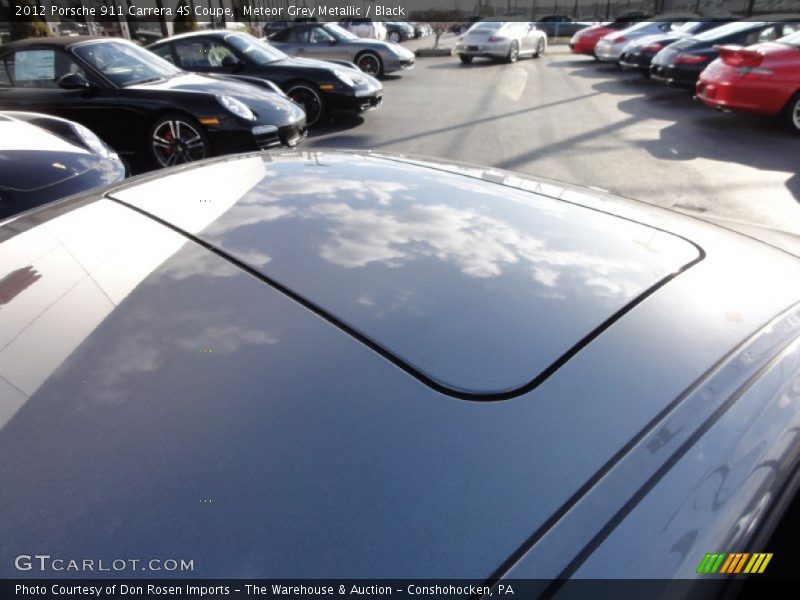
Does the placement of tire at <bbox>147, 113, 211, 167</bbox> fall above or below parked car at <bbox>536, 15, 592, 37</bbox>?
below

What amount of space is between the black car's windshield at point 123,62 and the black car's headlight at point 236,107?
1.02 metres

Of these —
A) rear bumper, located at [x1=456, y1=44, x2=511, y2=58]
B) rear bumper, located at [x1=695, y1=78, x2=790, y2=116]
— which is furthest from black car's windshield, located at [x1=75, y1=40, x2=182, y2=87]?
rear bumper, located at [x1=456, y1=44, x2=511, y2=58]

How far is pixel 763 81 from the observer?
21.9ft

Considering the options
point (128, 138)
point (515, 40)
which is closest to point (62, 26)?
point (515, 40)

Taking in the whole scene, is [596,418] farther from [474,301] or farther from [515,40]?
[515,40]

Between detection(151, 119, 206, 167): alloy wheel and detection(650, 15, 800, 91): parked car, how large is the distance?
8.19 meters

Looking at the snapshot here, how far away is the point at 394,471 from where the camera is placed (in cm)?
71

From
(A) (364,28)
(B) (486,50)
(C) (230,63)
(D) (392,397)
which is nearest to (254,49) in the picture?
(C) (230,63)

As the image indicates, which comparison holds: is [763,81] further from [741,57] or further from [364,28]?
[364,28]

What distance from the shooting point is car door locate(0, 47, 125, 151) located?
5441 mm

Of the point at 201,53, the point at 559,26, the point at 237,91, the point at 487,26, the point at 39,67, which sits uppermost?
the point at 559,26

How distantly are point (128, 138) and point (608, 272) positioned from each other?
572 cm

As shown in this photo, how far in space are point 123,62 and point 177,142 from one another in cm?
126

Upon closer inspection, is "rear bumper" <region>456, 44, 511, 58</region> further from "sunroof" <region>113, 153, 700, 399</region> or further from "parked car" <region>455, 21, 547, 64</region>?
"sunroof" <region>113, 153, 700, 399</region>
